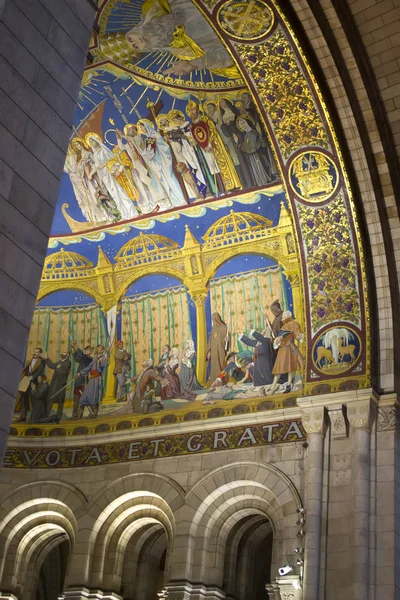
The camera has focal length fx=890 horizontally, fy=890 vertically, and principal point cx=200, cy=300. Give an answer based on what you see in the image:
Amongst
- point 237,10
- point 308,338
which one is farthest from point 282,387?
point 237,10

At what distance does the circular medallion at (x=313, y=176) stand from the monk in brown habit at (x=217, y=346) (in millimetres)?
2727

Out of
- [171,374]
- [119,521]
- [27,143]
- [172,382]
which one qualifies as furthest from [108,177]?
[27,143]

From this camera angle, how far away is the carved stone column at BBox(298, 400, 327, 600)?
476 inches

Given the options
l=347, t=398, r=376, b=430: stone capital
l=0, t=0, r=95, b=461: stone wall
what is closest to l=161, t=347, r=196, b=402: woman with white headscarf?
l=347, t=398, r=376, b=430: stone capital

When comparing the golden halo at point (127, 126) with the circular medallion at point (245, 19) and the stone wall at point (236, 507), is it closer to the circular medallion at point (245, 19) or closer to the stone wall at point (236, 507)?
the circular medallion at point (245, 19)

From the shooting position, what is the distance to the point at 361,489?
1237 centimetres

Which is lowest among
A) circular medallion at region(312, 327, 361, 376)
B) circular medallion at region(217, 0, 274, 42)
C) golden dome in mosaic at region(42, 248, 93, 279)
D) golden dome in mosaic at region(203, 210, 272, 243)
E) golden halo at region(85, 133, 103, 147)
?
circular medallion at region(312, 327, 361, 376)

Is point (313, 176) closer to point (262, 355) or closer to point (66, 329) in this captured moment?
point (262, 355)

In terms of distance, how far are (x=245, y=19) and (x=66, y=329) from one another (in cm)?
665

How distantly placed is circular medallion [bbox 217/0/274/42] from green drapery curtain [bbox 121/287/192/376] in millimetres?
4583

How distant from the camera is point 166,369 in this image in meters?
15.4

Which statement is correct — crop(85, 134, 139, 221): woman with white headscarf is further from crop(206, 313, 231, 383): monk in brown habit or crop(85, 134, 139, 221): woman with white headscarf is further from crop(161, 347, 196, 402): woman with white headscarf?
crop(161, 347, 196, 402): woman with white headscarf

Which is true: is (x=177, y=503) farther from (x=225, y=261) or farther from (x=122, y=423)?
(x=225, y=261)

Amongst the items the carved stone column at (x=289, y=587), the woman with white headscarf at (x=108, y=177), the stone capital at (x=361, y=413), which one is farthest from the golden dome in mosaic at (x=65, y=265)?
the carved stone column at (x=289, y=587)
